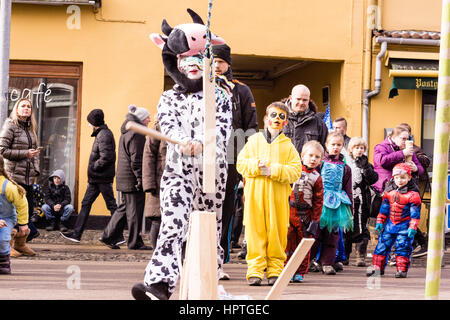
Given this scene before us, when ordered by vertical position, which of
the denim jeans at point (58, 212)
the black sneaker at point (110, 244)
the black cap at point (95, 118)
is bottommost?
the black sneaker at point (110, 244)

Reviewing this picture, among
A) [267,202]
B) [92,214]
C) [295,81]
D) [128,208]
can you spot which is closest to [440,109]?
[267,202]

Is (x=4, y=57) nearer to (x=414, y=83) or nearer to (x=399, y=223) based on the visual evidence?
(x=399, y=223)

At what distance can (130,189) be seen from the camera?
32.0ft

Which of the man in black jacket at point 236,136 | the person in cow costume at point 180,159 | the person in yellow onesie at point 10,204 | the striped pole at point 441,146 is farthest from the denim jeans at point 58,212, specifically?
the striped pole at point 441,146

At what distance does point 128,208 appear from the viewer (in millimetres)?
9750

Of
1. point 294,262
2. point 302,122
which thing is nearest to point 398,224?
point 302,122

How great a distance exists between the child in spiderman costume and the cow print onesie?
3041mm

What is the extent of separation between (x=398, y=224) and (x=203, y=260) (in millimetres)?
4973

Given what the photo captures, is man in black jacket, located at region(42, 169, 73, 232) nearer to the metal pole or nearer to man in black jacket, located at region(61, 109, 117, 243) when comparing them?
man in black jacket, located at region(61, 109, 117, 243)

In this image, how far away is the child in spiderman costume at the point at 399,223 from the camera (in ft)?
25.5

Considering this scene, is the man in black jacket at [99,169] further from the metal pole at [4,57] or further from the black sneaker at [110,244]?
the metal pole at [4,57]

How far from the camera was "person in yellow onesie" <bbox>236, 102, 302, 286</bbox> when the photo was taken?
6.69 metres

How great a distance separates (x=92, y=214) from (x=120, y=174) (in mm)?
3362

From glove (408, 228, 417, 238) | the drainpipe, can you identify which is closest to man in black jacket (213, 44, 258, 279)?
glove (408, 228, 417, 238)
